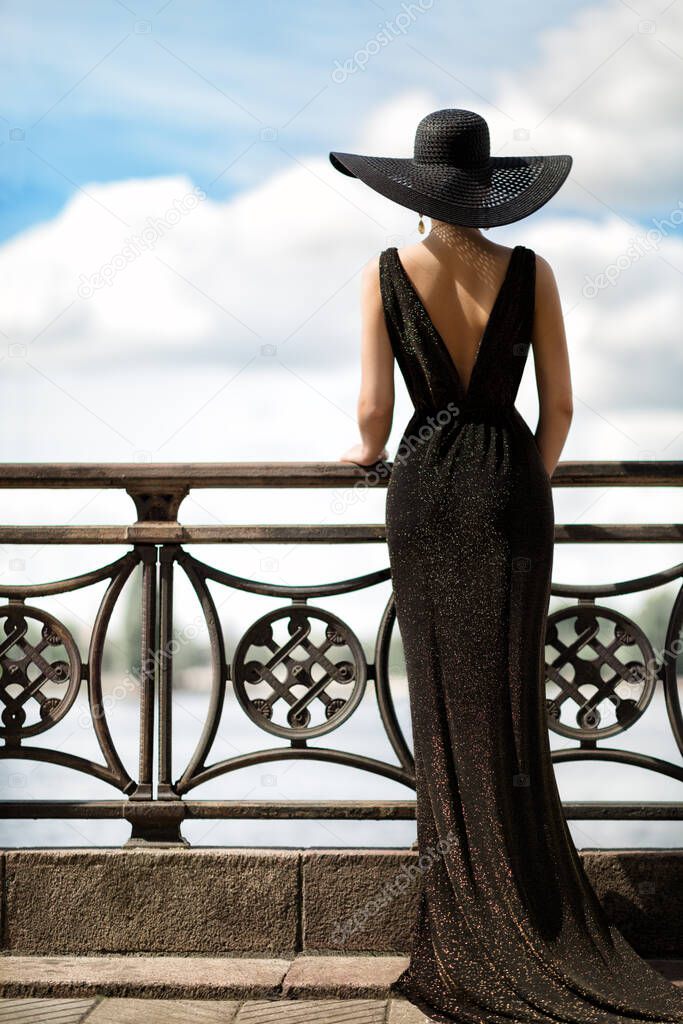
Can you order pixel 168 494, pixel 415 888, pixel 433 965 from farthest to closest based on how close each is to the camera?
pixel 168 494, pixel 415 888, pixel 433 965

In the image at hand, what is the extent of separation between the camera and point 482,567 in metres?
3.47

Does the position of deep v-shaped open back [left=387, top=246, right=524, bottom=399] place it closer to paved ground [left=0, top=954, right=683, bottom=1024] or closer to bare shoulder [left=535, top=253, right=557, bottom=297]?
bare shoulder [left=535, top=253, right=557, bottom=297]

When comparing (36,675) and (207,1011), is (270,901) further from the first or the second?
(36,675)

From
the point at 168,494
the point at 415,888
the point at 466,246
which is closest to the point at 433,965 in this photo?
the point at 415,888

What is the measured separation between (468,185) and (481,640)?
1.33 metres

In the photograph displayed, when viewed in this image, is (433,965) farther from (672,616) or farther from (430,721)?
(672,616)

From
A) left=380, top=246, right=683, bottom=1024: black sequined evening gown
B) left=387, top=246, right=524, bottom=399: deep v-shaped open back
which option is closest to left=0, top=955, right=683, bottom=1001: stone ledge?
left=380, top=246, right=683, bottom=1024: black sequined evening gown

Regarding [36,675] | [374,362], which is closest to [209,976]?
[36,675]

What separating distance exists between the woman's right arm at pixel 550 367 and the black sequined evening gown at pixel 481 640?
0.04 m

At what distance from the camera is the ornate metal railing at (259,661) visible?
4.01 m

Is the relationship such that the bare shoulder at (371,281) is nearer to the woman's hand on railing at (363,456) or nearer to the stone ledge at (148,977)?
the woman's hand on railing at (363,456)

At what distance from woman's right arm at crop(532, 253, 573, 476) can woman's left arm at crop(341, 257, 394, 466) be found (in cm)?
44

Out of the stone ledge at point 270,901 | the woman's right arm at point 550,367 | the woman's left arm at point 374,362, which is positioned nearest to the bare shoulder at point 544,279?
the woman's right arm at point 550,367

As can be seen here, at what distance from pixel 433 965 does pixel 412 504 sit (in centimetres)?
133
